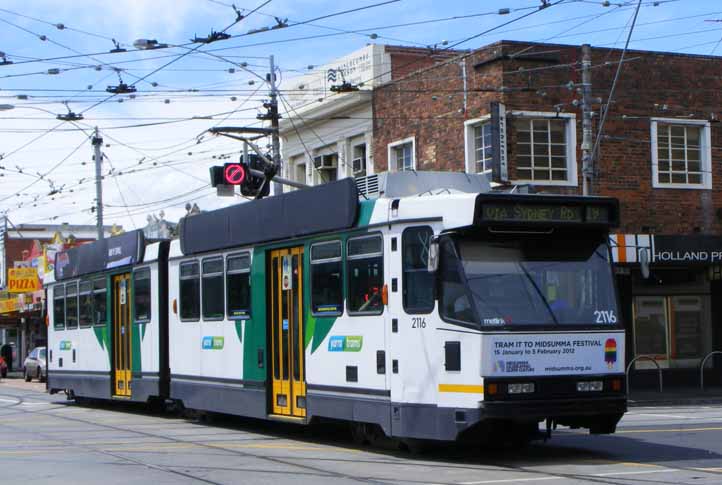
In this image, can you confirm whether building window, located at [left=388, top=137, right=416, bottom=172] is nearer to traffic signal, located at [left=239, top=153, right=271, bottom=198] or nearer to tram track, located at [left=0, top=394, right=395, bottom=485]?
traffic signal, located at [left=239, top=153, right=271, bottom=198]

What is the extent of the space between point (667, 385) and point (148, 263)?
14.6 m

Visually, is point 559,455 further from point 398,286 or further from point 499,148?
point 499,148

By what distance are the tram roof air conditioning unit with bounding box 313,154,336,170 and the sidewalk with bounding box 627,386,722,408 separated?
12040mm

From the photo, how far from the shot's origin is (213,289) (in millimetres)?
18719

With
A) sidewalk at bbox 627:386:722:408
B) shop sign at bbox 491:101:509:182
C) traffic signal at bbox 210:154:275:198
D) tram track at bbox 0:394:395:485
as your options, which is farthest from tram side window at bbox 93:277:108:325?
sidewalk at bbox 627:386:722:408

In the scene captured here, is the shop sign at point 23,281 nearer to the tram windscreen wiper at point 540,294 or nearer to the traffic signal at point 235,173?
the traffic signal at point 235,173

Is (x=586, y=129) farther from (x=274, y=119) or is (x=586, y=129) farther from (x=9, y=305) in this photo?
(x=9, y=305)

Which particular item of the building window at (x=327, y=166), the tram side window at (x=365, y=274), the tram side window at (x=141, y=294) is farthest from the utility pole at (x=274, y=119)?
the tram side window at (x=365, y=274)

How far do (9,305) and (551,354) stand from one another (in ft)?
158

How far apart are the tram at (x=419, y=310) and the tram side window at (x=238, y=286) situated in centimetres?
4

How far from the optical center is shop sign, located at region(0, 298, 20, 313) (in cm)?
5550

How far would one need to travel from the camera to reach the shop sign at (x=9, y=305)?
55500 millimetres

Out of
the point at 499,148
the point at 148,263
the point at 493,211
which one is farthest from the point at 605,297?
the point at 499,148

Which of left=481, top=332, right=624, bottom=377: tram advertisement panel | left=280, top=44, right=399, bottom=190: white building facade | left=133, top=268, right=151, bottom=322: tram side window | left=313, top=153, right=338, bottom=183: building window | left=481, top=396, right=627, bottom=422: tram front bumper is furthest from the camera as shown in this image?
left=313, top=153, right=338, bottom=183: building window
